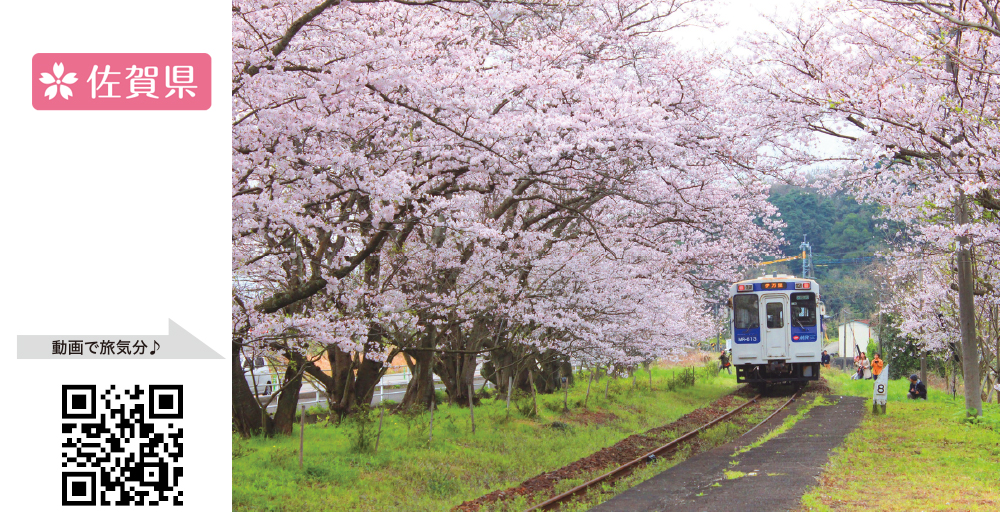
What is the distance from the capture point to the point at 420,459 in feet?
33.9

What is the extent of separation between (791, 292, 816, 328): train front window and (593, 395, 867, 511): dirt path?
6.70 metres

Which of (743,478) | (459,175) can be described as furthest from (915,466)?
(459,175)

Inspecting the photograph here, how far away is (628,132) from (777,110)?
3302mm

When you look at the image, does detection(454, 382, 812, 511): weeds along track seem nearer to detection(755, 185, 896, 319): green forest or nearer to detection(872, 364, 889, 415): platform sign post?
detection(872, 364, 889, 415): platform sign post

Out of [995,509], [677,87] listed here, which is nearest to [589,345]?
[677,87]

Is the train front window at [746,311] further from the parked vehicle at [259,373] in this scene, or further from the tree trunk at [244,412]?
the tree trunk at [244,412]

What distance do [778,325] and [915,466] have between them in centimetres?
1080

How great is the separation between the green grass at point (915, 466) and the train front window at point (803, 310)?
4666mm

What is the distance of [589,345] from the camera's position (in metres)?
14.6

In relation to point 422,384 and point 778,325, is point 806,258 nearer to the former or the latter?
point 778,325

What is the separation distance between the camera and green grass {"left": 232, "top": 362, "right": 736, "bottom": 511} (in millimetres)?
8227

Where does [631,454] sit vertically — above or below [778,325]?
below

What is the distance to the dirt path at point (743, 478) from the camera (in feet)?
24.8

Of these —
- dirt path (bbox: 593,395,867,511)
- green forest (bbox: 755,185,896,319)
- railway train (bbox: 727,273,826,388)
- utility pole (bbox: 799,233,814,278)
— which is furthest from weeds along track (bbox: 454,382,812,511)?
green forest (bbox: 755,185,896,319)
